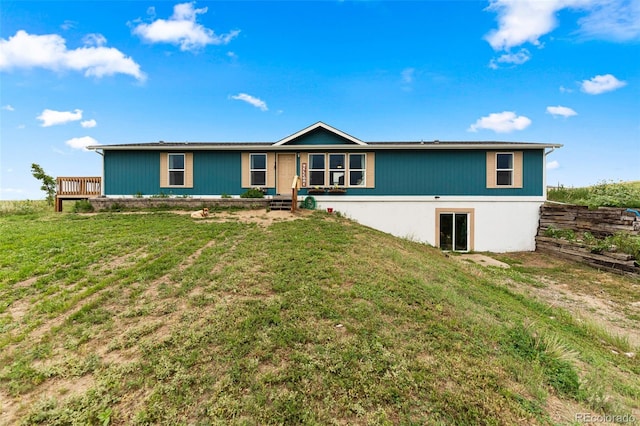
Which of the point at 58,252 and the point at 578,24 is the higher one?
the point at 578,24

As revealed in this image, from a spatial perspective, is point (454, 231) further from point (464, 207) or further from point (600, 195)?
point (600, 195)

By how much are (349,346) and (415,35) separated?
17.2m

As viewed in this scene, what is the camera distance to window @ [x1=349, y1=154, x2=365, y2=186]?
1370 centimetres

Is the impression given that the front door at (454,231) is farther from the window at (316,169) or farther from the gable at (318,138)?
the gable at (318,138)

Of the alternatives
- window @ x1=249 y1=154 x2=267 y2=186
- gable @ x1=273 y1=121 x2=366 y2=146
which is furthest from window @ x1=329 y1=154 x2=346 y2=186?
window @ x1=249 y1=154 x2=267 y2=186

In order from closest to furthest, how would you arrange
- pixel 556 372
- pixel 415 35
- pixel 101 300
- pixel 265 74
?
pixel 556 372 → pixel 101 300 → pixel 415 35 → pixel 265 74

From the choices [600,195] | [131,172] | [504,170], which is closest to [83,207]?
[131,172]

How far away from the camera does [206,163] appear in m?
14.0

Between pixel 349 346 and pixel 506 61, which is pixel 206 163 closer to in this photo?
pixel 349 346

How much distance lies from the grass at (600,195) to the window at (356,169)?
981 cm

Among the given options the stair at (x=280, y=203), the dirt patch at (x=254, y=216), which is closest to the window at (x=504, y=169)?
the dirt patch at (x=254, y=216)

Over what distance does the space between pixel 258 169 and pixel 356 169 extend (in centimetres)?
501

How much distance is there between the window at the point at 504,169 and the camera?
13.2m

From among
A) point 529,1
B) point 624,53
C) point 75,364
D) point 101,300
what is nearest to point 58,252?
point 101,300
